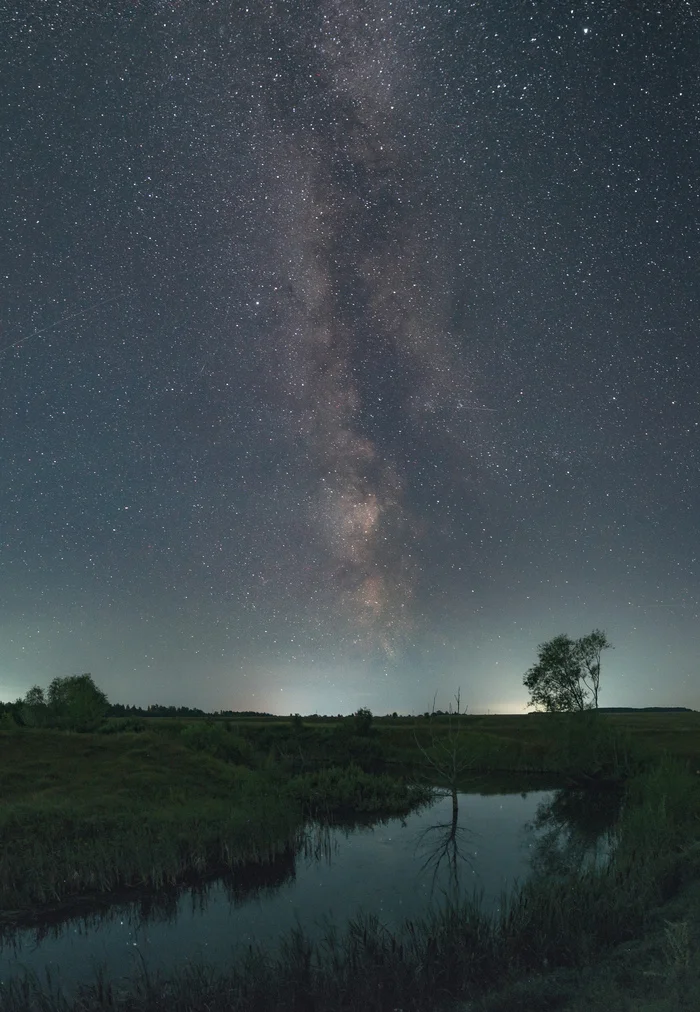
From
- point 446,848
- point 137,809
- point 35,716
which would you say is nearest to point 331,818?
point 446,848

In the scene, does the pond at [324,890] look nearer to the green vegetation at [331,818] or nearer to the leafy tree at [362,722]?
the green vegetation at [331,818]

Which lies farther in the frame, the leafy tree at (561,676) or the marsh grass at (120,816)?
the leafy tree at (561,676)

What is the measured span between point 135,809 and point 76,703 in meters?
62.0

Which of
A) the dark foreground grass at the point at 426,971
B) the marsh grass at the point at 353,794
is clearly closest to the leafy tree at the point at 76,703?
the marsh grass at the point at 353,794

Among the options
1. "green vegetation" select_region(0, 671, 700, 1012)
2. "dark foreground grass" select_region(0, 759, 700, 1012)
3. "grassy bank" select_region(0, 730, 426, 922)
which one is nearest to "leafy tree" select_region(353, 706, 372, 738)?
"green vegetation" select_region(0, 671, 700, 1012)

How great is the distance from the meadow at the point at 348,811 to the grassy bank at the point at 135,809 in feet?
0.32

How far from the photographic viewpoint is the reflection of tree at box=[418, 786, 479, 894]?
2716cm

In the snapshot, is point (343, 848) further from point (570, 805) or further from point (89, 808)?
point (570, 805)

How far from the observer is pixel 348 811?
39750 mm

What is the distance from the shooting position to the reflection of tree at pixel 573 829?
2803cm

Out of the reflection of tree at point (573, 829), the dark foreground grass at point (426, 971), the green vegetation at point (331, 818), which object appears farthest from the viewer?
the reflection of tree at point (573, 829)

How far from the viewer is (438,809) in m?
41.0

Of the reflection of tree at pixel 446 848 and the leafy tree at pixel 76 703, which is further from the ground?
the leafy tree at pixel 76 703

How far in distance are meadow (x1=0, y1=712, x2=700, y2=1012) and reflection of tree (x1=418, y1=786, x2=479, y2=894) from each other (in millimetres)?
3884
